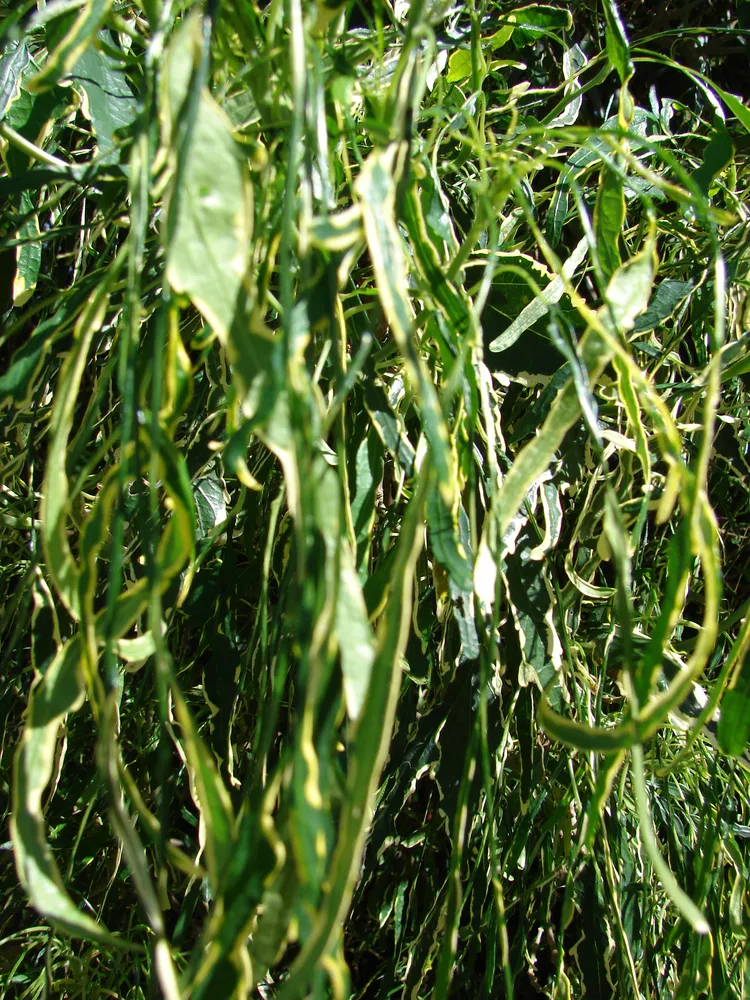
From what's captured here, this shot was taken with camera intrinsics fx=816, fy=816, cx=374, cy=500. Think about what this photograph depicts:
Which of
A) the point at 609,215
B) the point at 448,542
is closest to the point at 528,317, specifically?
the point at 609,215

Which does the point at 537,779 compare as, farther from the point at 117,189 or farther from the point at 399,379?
the point at 117,189

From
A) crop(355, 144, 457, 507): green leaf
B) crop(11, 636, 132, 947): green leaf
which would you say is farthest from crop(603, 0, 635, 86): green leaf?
crop(11, 636, 132, 947): green leaf

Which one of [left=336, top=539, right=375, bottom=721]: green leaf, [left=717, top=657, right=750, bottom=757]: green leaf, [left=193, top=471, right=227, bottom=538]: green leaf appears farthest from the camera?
[left=193, top=471, right=227, bottom=538]: green leaf


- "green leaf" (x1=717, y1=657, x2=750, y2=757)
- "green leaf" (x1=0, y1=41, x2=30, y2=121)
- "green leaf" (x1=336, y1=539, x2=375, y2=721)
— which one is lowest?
"green leaf" (x1=717, y1=657, x2=750, y2=757)

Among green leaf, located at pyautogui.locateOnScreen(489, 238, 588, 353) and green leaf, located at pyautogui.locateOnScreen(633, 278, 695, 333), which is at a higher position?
green leaf, located at pyautogui.locateOnScreen(489, 238, 588, 353)

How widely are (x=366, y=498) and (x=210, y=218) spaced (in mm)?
169

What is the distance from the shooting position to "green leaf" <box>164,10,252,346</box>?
8.7 inches

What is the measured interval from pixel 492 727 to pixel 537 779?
51 millimetres

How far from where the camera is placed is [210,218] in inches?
8.8

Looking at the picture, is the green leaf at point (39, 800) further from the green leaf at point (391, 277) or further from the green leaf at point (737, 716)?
the green leaf at point (737, 716)

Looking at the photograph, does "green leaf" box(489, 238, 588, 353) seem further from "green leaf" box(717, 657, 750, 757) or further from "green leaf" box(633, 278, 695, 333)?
"green leaf" box(717, 657, 750, 757)

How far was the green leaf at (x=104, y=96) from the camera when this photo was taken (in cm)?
41

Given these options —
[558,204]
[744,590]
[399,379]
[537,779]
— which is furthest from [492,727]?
[744,590]

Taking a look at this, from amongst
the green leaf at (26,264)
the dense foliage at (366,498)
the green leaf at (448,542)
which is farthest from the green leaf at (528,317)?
the green leaf at (26,264)
